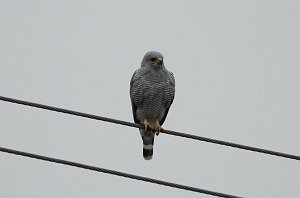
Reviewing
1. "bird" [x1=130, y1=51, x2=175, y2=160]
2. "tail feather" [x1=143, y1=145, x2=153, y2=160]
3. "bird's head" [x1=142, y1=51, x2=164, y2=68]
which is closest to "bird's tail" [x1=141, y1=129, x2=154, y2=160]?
"tail feather" [x1=143, y1=145, x2=153, y2=160]

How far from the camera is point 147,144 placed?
1062 centimetres

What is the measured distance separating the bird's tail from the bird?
29cm

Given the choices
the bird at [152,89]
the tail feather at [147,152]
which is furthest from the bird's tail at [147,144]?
the bird at [152,89]

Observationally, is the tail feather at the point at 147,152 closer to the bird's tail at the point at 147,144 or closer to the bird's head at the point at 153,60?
the bird's tail at the point at 147,144

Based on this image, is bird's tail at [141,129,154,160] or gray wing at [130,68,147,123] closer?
gray wing at [130,68,147,123]

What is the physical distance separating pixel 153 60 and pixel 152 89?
45 cm

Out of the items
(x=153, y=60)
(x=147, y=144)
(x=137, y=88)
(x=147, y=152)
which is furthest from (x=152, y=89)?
(x=147, y=152)

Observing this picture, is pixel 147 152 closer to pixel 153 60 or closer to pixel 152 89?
pixel 152 89

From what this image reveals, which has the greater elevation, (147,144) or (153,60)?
(153,60)

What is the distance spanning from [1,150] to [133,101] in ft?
15.7

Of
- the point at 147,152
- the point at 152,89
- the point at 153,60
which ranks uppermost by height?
the point at 153,60

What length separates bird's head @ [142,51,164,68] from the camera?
1006 centimetres

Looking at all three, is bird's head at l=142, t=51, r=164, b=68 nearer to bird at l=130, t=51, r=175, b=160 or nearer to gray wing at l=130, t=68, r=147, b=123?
bird at l=130, t=51, r=175, b=160

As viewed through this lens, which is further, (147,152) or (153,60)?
(147,152)
